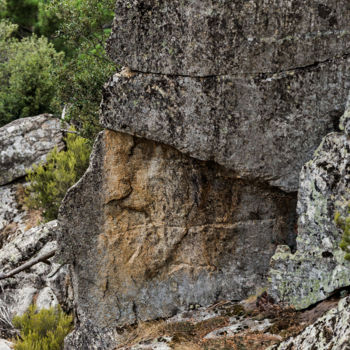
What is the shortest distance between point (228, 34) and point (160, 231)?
3.28m

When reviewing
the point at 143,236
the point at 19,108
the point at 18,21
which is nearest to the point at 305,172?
the point at 143,236

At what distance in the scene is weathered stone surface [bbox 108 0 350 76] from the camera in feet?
22.3

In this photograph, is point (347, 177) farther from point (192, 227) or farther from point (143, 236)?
point (143, 236)

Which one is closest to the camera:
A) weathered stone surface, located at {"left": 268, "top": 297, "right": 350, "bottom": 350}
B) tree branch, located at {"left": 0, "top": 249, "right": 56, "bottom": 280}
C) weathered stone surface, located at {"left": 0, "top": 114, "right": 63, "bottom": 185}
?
weathered stone surface, located at {"left": 268, "top": 297, "right": 350, "bottom": 350}

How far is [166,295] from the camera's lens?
845 cm

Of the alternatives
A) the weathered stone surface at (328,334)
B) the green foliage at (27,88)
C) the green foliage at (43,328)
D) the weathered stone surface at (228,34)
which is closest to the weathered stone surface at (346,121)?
the weathered stone surface at (228,34)

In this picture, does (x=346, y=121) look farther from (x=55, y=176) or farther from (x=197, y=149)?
(x=55, y=176)

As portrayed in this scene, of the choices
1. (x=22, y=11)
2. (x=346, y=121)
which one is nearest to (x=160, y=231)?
(x=346, y=121)

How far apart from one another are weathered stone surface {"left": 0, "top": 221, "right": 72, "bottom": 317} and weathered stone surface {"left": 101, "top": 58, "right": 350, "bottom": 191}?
17.1 ft

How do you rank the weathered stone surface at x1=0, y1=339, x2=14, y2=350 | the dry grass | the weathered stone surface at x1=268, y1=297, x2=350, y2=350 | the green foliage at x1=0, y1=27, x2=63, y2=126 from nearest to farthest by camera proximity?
the weathered stone surface at x1=268, y1=297, x2=350, y2=350
the dry grass
the weathered stone surface at x1=0, y1=339, x2=14, y2=350
the green foliage at x1=0, y1=27, x2=63, y2=126

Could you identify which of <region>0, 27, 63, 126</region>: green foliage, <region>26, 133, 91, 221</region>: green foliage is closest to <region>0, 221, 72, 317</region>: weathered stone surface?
<region>26, 133, 91, 221</region>: green foliage

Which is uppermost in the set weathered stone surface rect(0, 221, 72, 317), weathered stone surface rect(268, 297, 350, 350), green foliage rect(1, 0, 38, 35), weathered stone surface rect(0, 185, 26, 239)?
green foliage rect(1, 0, 38, 35)

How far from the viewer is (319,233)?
679 centimetres

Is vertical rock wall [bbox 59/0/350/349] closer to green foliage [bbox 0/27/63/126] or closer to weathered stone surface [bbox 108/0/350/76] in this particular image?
weathered stone surface [bbox 108/0/350/76]
